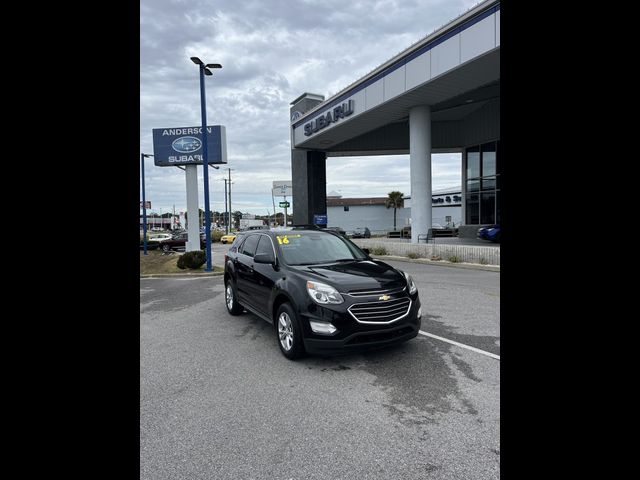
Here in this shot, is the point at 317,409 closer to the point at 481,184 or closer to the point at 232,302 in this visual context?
the point at 232,302

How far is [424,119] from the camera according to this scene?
19.6m

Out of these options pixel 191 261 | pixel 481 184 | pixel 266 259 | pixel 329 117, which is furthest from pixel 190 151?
pixel 481 184

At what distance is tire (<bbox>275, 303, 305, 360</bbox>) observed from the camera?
15.2 feet

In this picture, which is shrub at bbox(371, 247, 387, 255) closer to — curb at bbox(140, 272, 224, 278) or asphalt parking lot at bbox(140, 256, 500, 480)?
curb at bbox(140, 272, 224, 278)

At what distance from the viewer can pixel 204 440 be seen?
3.06 meters

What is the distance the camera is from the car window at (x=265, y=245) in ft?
19.6

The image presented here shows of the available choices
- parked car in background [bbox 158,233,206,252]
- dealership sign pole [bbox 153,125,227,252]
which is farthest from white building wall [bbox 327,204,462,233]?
dealership sign pole [bbox 153,125,227,252]

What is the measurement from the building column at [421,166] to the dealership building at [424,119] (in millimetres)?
51

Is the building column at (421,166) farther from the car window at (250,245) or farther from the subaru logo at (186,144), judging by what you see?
the car window at (250,245)

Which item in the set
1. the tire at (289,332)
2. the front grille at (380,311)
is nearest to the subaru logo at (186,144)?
the tire at (289,332)

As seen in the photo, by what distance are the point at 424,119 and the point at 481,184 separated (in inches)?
384
